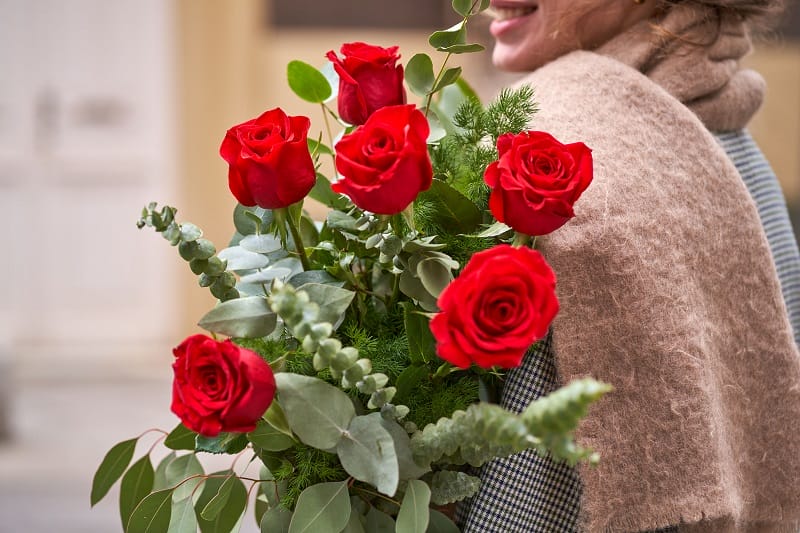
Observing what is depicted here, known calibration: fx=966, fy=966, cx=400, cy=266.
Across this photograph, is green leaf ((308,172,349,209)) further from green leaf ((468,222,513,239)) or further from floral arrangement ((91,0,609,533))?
green leaf ((468,222,513,239))

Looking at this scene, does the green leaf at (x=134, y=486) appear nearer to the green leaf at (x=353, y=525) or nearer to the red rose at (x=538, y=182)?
the green leaf at (x=353, y=525)

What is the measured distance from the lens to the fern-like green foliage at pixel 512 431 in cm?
46

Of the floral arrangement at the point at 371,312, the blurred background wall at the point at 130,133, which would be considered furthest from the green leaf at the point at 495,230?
the blurred background wall at the point at 130,133

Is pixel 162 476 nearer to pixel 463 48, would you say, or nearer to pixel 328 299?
pixel 328 299

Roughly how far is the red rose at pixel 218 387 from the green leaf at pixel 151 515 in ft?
0.50

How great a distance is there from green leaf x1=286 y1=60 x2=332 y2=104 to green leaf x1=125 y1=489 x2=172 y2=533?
1.04ft

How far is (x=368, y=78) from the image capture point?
2.10ft

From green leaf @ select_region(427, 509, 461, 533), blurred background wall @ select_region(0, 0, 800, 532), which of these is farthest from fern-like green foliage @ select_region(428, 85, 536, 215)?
blurred background wall @ select_region(0, 0, 800, 532)

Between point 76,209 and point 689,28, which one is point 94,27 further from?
point 689,28

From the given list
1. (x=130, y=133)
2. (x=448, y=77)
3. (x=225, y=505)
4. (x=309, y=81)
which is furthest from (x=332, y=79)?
(x=130, y=133)

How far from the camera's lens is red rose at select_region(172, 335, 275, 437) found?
20.9 inches

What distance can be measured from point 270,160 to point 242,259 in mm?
108

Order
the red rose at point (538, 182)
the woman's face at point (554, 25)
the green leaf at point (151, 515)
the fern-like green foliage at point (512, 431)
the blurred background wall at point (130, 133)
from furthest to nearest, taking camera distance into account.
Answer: the blurred background wall at point (130, 133)
the woman's face at point (554, 25)
the green leaf at point (151, 515)
the red rose at point (538, 182)
the fern-like green foliage at point (512, 431)

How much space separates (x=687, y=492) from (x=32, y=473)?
2.95 m
